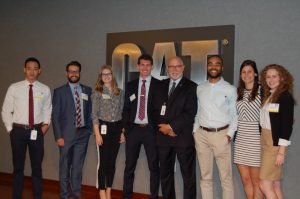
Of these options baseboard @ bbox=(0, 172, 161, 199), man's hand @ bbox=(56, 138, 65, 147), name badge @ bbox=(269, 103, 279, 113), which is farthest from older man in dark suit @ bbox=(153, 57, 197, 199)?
man's hand @ bbox=(56, 138, 65, 147)

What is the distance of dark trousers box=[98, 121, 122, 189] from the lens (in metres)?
3.95

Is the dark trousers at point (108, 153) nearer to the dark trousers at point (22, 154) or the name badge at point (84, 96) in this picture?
the name badge at point (84, 96)

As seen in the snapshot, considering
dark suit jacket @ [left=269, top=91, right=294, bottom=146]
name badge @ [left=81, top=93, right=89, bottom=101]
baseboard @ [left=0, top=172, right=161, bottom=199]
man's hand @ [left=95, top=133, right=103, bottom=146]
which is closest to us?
dark suit jacket @ [left=269, top=91, right=294, bottom=146]

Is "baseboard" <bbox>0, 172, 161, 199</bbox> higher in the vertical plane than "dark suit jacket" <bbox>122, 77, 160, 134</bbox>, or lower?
lower

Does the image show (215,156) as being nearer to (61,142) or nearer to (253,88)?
(253,88)

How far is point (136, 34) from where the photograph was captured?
4.72m

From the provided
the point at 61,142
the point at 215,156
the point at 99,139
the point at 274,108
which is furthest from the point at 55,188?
the point at 274,108

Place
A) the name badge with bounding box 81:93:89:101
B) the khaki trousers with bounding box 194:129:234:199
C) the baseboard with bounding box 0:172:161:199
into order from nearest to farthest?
the khaki trousers with bounding box 194:129:234:199 → the name badge with bounding box 81:93:89:101 → the baseboard with bounding box 0:172:161:199

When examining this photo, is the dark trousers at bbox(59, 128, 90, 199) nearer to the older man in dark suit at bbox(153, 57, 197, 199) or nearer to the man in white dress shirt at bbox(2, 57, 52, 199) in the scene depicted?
the man in white dress shirt at bbox(2, 57, 52, 199)

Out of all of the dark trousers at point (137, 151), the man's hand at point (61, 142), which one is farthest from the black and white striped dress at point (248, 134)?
the man's hand at point (61, 142)

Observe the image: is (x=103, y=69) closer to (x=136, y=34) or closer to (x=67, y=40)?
(x=136, y=34)

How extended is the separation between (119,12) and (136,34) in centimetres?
46

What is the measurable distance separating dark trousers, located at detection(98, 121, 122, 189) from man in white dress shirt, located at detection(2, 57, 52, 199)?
712 mm

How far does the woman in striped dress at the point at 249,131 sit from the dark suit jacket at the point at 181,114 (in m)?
0.50
